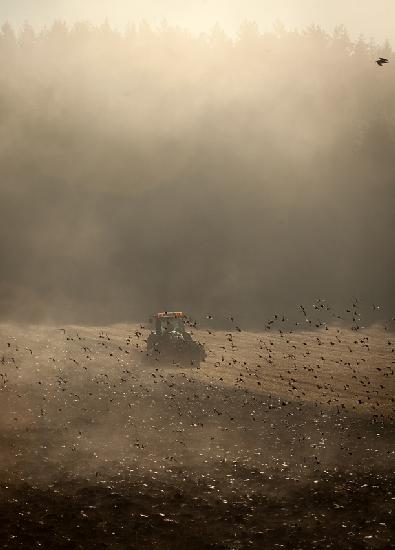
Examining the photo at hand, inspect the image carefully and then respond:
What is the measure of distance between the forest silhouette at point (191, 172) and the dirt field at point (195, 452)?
1464 centimetres

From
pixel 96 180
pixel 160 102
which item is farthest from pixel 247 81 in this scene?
pixel 96 180

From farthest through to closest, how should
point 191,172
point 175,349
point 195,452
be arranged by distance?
point 191,172, point 175,349, point 195,452

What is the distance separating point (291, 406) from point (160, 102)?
160ft

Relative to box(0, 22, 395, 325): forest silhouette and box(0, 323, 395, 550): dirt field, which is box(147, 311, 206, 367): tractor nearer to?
box(0, 323, 395, 550): dirt field

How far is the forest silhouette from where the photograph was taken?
42844 millimetres

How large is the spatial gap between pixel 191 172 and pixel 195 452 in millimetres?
40421

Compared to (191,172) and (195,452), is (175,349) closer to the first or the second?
(195,452)

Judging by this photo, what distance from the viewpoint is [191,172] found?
53.2 metres

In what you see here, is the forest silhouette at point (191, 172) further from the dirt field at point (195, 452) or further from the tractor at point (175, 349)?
the dirt field at point (195, 452)

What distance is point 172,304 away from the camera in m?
40.0

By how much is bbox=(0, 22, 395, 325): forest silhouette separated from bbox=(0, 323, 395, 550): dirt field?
48.0 feet

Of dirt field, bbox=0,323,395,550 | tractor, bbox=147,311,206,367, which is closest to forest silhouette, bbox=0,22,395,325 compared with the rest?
tractor, bbox=147,311,206,367

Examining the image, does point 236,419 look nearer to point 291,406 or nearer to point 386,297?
point 291,406

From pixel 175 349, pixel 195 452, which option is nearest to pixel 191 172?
pixel 175 349
